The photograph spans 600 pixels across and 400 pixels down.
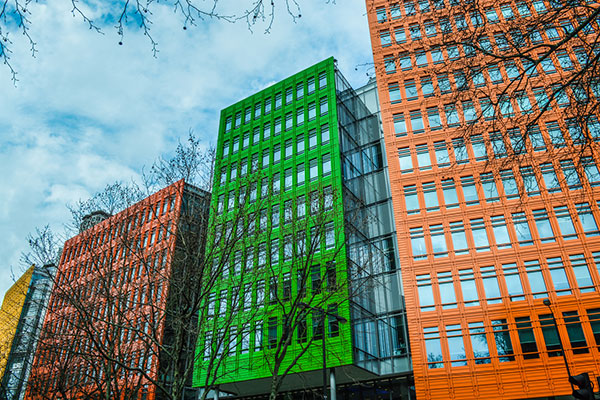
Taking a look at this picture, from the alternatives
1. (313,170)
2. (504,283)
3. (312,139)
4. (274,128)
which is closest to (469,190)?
(504,283)

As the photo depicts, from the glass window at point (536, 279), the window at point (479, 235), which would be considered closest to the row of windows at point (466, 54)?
the window at point (479, 235)

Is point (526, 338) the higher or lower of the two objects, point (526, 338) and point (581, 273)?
the lower

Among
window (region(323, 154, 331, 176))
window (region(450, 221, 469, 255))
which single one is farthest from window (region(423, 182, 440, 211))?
window (region(323, 154, 331, 176))

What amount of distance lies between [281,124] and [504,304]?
24.7 meters

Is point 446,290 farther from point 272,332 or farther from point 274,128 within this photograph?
point 274,128

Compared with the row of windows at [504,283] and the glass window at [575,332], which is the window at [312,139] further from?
the glass window at [575,332]

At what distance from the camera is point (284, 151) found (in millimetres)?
41875

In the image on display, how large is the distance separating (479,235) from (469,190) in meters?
3.58

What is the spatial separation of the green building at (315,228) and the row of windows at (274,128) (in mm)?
121

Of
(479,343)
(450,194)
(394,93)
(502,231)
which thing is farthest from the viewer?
(394,93)

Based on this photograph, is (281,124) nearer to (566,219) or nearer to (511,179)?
(511,179)

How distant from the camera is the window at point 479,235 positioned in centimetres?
3194

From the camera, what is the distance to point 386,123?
38438mm

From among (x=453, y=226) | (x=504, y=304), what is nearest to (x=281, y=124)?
(x=453, y=226)
